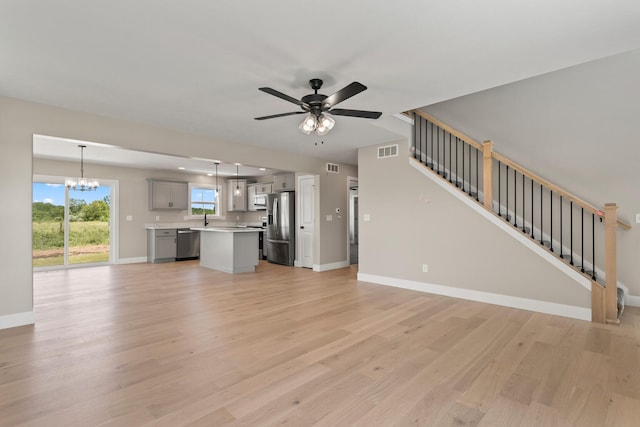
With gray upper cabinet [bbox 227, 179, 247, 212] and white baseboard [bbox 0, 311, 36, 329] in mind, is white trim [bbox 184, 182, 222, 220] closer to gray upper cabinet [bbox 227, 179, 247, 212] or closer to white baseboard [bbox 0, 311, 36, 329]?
gray upper cabinet [bbox 227, 179, 247, 212]

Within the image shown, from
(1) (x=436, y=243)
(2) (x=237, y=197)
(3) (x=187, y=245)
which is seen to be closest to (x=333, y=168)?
(1) (x=436, y=243)

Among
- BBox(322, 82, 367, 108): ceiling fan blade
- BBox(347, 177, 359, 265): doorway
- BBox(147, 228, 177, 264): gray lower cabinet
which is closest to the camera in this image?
BBox(322, 82, 367, 108): ceiling fan blade

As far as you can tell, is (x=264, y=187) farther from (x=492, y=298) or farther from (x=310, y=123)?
(x=492, y=298)

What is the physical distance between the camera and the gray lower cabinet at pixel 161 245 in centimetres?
807

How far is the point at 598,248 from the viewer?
14.0 feet

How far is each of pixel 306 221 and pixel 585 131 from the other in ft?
17.1

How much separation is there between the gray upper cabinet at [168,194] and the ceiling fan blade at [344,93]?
7.14 m

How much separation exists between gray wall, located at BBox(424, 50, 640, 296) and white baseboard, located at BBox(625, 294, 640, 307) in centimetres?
5

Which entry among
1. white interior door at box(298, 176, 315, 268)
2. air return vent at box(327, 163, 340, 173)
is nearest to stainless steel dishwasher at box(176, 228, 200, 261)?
white interior door at box(298, 176, 315, 268)

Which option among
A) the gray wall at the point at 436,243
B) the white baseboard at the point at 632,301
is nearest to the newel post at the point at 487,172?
the gray wall at the point at 436,243

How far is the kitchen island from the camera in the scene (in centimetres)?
654

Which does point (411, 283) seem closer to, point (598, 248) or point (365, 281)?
point (365, 281)

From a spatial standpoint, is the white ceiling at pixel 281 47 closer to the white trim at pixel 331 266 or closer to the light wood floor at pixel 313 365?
the light wood floor at pixel 313 365

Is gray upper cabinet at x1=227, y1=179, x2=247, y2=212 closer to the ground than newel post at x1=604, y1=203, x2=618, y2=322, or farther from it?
farther from it
